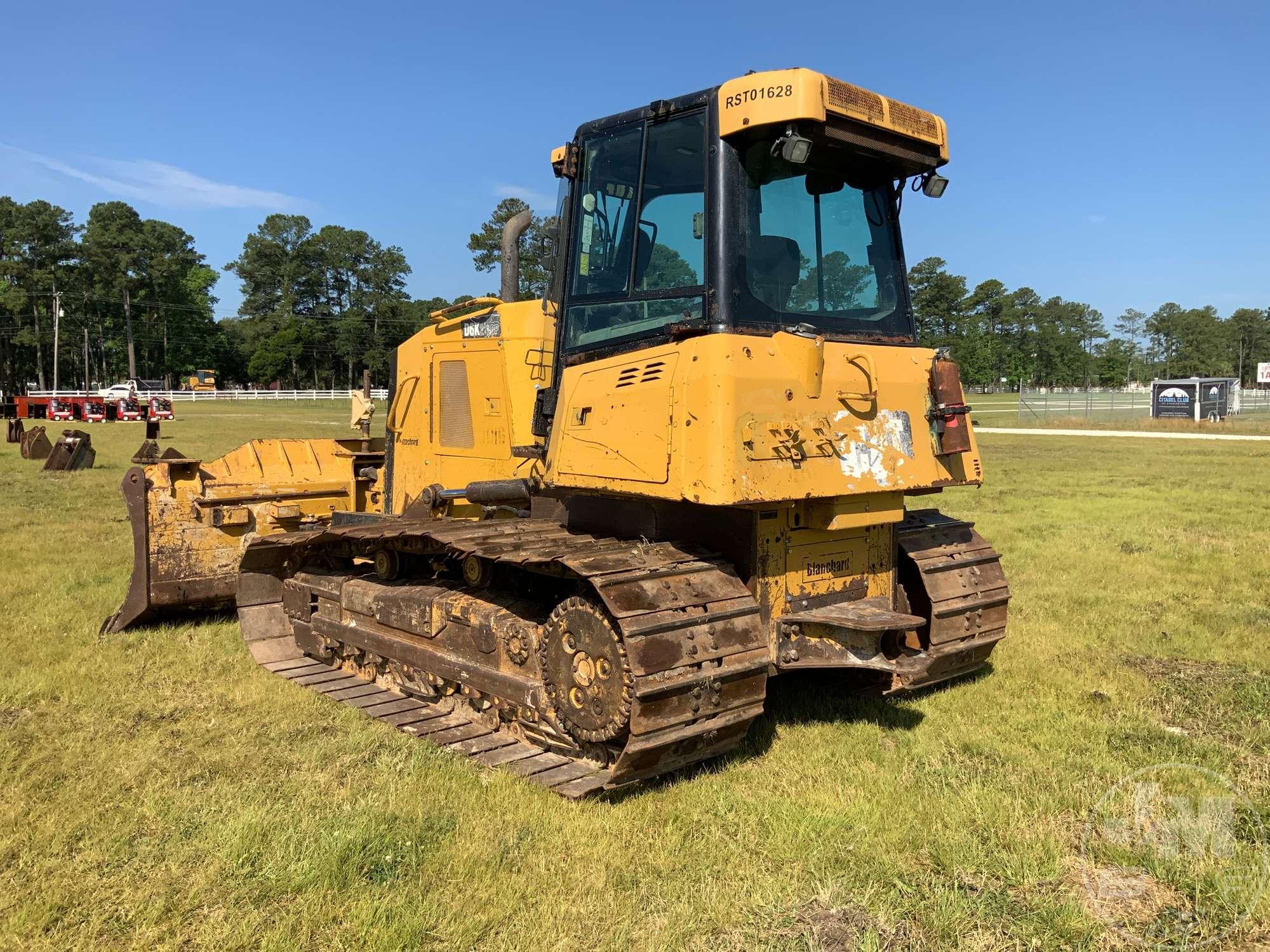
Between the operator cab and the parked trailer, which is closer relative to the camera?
the operator cab

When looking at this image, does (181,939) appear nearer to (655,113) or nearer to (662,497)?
(662,497)

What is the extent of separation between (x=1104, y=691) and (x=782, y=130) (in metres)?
4.11

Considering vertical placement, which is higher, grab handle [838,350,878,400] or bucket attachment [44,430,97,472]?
grab handle [838,350,878,400]

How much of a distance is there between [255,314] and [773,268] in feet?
359

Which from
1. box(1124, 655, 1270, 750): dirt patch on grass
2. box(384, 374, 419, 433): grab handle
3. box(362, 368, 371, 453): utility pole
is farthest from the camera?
box(362, 368, 371, 453): utility pole

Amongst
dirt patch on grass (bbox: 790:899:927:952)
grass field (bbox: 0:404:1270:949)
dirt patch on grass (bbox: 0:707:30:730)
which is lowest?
dirt patch on grass (bbox: 790:899:927:952)

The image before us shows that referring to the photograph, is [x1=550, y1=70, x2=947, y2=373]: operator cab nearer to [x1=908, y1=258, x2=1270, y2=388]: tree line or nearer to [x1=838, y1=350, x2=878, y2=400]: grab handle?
[x1=838, y1=350, x2=878, y2=400]: grab handle

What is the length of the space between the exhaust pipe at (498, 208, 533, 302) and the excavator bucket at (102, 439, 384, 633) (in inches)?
98.2

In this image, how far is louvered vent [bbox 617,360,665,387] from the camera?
174 inches

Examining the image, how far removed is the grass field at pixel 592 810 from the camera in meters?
3.35

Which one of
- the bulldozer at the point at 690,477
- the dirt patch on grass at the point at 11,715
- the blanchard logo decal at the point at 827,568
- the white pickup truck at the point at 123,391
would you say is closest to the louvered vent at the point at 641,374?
the bulldozer at the point at 690,477

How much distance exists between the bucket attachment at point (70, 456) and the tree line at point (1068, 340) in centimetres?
7236

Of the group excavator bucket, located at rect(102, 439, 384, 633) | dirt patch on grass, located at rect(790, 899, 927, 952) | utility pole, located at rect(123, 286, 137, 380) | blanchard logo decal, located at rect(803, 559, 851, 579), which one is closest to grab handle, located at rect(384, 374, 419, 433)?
excavator bucket, located at rect(102, 439, 384, 633)

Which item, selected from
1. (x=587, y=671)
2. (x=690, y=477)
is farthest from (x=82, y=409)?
(x=690, y=477)
